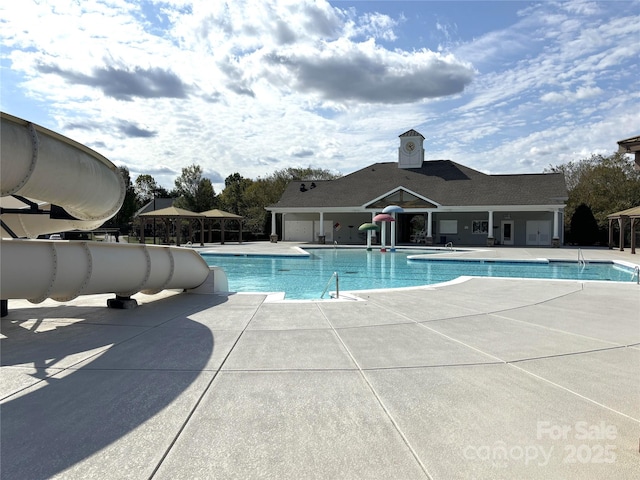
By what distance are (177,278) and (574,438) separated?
24.7ft

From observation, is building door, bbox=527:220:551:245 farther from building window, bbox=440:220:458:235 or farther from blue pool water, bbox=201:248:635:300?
blue pool water, bbox=201:248:635:300

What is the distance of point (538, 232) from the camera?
33375 millimetres

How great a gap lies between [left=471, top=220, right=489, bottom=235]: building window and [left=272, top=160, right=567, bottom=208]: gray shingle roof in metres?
2.64

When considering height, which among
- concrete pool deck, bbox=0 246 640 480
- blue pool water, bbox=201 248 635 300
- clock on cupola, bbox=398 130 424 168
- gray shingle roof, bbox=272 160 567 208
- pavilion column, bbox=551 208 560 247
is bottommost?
blue pool water, bbox=201 248 635 300

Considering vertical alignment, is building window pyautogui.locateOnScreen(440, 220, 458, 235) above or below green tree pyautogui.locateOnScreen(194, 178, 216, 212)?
below

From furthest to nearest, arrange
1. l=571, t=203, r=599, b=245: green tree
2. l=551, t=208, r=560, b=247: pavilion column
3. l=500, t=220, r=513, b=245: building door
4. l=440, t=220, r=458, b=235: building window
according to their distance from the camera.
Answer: l=440, t=220, r=458, b=235: building window → l=500, t=220, r=513, b=245: building door → l=571, t=203, r=599, b=245: green tree → l=551, t=208, r=560, b=247: pavilion column

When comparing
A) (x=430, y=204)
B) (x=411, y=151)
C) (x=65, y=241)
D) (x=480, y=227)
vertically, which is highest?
(x=411, y=151)

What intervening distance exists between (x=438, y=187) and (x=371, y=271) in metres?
20.2

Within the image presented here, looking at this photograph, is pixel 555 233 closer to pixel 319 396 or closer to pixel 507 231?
pixel 507 231

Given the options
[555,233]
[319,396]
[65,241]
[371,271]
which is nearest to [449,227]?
[555,233]

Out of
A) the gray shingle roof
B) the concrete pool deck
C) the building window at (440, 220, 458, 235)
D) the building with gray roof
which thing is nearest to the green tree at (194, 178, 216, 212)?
the gray shingle roof

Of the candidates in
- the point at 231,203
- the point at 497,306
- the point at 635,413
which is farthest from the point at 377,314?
the point at 231,203

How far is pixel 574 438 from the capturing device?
3.09 metres

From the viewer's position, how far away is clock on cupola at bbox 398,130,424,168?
3900 cm
